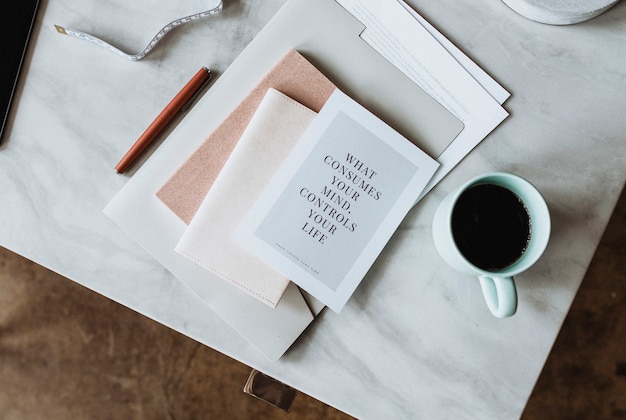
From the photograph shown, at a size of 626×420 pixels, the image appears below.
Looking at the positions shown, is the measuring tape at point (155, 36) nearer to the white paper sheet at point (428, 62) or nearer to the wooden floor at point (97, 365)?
the white paper sheet at point (428, 62)

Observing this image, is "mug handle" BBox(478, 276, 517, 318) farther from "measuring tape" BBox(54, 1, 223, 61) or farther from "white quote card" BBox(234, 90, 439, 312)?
"measuring tape" BBox(54, 1, 223, 61)

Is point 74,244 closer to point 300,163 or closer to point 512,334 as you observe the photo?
point 300,163

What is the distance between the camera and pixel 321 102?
1.99ft

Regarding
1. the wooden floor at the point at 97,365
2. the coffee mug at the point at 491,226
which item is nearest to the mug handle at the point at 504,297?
the coffee mug at the point at 491,226

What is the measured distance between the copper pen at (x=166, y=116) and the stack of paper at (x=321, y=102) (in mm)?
17

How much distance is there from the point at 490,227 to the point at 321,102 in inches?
9.4

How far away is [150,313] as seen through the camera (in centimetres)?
63

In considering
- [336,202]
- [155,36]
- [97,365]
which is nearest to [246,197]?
[336,202]

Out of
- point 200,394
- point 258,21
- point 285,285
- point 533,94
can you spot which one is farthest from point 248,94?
point 200,394

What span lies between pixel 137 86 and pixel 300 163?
0.74ft

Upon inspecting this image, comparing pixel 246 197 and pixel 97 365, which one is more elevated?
pixel 246 197

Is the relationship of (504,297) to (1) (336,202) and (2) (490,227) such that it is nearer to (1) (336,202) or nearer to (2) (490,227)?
(2) (490,227)

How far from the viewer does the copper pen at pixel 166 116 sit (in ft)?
2.02

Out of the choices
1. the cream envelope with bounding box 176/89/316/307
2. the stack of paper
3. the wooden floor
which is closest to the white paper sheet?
the stack of paper
